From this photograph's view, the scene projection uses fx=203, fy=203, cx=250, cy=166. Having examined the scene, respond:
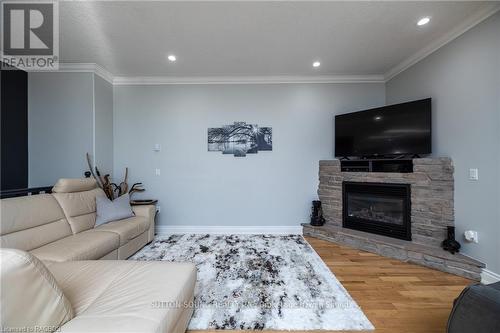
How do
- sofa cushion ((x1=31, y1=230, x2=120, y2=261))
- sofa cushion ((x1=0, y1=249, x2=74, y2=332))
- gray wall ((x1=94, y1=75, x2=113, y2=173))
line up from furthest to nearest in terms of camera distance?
gray wall ((x1=94, y1=75, x2=113, y2=173))
sofa cushion ((x1=31, y1=230, x2=120, y2=261))
sofa cushion ((x1=0, y1=249, x2=74, y2=332))

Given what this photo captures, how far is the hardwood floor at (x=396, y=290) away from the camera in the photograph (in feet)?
5.14

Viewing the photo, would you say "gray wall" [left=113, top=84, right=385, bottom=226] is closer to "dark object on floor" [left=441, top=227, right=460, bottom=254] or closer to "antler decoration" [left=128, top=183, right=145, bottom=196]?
"antler decoration" [left=128, top=183, right=145, bottom=196]

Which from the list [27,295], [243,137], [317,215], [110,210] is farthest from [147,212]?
[317,215]

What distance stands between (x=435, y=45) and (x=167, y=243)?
458cm

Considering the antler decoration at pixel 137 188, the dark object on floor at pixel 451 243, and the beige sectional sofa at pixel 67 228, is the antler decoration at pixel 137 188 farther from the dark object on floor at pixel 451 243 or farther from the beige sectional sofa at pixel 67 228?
the dark object on floor at pixel 451 243

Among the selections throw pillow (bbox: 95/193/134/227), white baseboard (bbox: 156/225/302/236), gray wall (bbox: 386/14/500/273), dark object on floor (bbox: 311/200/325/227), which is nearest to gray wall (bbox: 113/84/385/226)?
white baseboard (bbox: 156/225/302/236)

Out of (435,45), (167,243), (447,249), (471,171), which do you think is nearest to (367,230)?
(447,249)

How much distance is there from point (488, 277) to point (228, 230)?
317 centimetres

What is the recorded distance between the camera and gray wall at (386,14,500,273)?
202 cm

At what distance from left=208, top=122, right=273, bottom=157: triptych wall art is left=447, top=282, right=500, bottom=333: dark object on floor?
9.18 ft

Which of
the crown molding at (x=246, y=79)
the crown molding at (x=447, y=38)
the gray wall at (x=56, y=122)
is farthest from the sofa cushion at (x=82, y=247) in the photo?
the crown molding at (x=447, y=38)

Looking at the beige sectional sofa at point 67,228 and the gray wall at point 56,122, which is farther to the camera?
the gray wall at point 56,122

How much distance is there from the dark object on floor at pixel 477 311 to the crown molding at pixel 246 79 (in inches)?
127

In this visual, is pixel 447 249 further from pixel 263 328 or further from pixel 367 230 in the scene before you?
pixel 263 328
